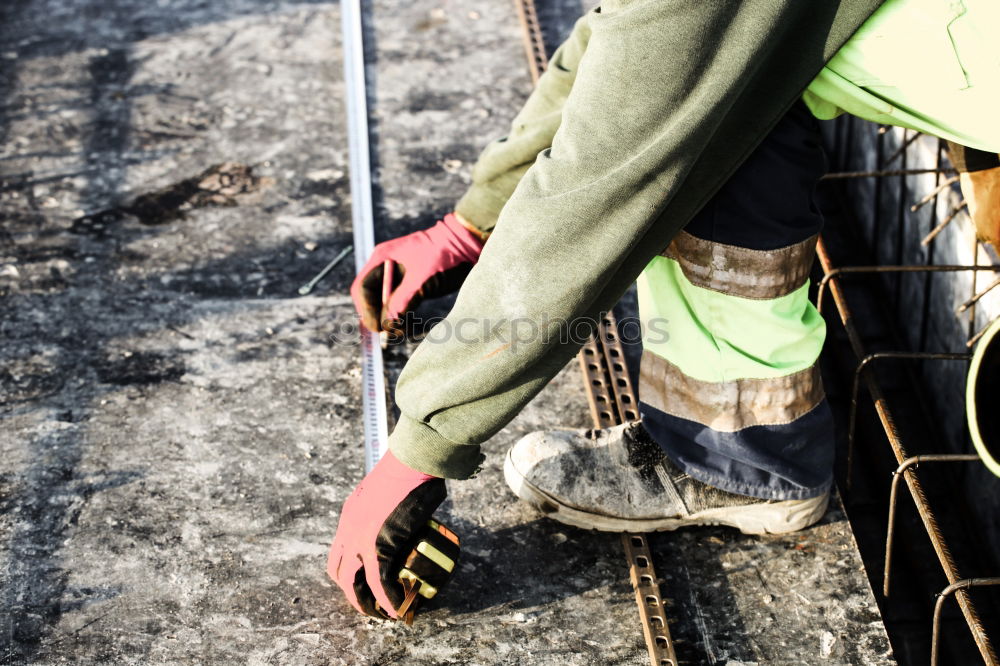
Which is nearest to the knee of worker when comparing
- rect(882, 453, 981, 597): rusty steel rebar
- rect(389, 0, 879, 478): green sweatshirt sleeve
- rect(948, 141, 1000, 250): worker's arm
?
rect(389, 0, 879, 478): green sweatshirt sleeve

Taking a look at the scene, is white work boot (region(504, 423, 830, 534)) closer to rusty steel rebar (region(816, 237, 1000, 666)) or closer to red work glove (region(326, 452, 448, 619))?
rusty steel rebar (region(816, 237, 1000, 666))

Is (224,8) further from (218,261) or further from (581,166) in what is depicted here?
(581,166)

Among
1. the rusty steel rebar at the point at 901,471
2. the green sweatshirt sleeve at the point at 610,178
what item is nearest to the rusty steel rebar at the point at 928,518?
the rusty steel rebar at the point at 901,471

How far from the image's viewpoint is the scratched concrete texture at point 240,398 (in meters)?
2.07

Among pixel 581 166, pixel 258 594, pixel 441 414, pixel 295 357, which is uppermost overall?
pixel 581 166

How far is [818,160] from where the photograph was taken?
6.52 feet

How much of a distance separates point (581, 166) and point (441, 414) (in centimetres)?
52

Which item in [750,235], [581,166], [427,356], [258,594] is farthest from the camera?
[258,594]

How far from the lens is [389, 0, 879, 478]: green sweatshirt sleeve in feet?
5.34

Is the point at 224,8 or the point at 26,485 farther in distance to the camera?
the point at 224,8

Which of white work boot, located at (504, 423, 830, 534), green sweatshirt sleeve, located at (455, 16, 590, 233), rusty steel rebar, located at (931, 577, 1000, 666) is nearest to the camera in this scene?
rusty steel rebar, located at (931, 577, 1000, 666)

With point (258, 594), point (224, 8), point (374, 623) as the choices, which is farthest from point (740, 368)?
point (224, 8)

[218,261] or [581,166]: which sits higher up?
[581,166]

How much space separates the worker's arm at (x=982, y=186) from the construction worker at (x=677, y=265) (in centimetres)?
29
